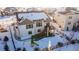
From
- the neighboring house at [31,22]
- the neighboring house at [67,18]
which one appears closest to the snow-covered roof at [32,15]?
the neighboring house at [31,22]

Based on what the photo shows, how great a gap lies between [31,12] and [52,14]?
0.21 m

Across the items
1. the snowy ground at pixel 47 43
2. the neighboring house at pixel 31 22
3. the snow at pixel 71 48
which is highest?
the neighboring house at pixel 31 22

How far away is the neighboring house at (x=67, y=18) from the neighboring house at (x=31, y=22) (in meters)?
0.11

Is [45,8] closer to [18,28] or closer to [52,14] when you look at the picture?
[52,14]

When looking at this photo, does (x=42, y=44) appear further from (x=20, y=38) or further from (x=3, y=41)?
(x=3, y=41)

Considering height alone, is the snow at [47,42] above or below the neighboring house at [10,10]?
below

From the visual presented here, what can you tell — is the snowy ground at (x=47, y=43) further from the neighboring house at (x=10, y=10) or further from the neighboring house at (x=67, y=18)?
the neighboring house at (x=10, y=10)

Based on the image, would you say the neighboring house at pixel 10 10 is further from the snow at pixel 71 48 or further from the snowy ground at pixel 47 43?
the snow at pixel 71 48

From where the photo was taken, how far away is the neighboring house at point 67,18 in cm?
181

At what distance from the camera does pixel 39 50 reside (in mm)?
1832

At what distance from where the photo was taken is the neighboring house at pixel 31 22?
1810 millimetres
